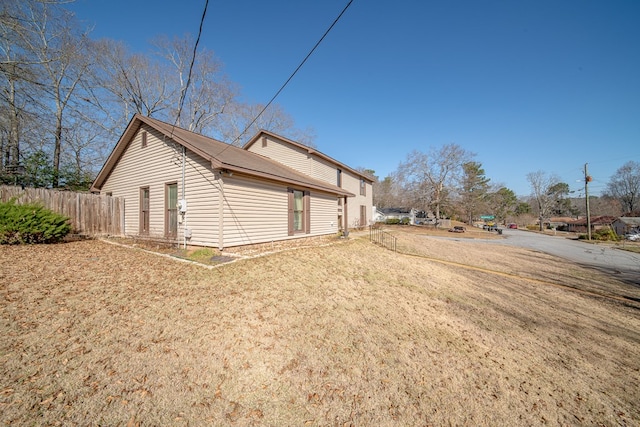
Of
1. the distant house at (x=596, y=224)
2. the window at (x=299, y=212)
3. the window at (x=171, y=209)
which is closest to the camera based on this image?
the window at (x=171, y=209)

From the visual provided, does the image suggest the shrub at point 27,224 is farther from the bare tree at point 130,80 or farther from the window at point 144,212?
the bare tree at point 130,80

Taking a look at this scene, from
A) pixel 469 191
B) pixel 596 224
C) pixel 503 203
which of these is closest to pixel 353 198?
pixel 469 191

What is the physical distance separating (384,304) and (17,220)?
11.0 m

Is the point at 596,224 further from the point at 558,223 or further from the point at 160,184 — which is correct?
the point at 160,184

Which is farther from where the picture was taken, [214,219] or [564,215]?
[564,215]

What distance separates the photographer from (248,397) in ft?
8.76

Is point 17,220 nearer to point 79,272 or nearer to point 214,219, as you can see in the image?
point 79,272

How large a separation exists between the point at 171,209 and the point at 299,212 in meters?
5.25

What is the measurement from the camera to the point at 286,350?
3.48m

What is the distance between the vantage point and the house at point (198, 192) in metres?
7.88

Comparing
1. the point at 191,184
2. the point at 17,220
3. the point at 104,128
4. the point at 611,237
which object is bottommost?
the point at 611,237

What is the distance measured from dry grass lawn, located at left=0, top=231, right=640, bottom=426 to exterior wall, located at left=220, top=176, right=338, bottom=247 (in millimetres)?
1790

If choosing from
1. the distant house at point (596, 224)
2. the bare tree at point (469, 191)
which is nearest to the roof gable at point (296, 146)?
the bare tree at point (469, 191)

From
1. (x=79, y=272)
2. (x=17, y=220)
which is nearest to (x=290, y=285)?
(x=79, y=272)
